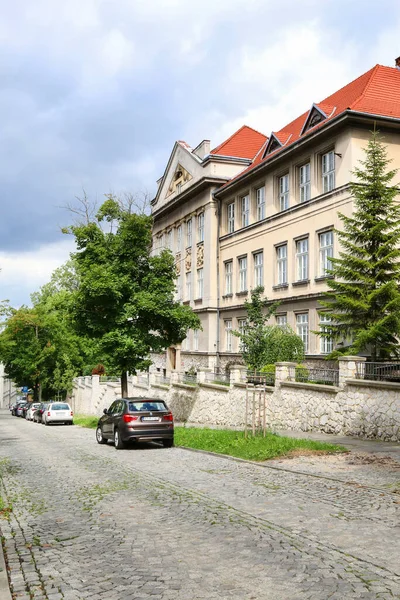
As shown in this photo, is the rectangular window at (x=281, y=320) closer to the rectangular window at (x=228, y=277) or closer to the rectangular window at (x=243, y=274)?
the rectangular window at (x=243, y=274)

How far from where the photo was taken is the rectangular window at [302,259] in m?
33.0

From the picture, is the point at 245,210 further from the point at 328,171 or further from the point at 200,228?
the point at 328,171

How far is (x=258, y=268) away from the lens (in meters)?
38.2

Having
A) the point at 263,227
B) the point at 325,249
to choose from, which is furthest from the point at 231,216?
the point at 325,249

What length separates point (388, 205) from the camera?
2483 centimetres

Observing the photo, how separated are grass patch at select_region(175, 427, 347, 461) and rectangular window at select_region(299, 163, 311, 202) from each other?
16.4m

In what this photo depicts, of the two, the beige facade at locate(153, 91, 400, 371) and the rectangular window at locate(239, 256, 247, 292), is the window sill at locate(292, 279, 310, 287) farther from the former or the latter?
the rectangular window at locate(239, 256, 247, 292)

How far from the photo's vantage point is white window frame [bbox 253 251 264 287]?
3759 cm

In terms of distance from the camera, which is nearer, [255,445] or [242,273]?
[255,445]

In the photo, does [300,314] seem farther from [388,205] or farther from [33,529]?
[33,529]

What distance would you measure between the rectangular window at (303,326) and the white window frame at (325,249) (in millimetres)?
2529

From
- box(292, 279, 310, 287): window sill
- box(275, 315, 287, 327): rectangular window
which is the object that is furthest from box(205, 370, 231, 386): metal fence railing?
box(292, 279, 310, 287): window sill

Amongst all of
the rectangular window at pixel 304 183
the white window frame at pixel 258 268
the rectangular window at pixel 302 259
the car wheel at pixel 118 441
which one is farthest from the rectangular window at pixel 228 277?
the car wheel at pixel 118 441

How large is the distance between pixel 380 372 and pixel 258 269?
19.4 meters
